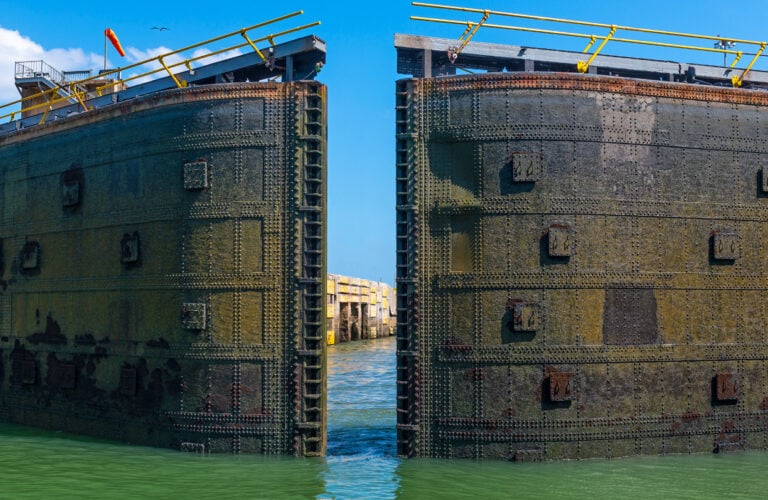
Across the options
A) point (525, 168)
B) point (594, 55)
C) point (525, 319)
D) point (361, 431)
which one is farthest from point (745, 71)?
point (361, 431)

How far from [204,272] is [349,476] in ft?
18.2

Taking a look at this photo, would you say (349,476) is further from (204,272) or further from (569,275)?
(569,275)

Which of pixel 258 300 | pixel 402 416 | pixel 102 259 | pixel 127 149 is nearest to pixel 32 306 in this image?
pixel 102 259

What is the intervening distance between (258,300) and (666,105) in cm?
1003

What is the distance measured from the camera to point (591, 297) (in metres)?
17.1

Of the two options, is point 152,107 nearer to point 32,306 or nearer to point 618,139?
point 32,306

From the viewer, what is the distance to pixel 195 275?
715 inches

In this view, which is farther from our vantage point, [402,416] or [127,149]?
[127,149]

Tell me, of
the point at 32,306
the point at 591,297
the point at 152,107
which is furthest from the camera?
the point at 32,306

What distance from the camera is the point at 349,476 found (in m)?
16.1

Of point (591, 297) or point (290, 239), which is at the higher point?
point (290, 239)

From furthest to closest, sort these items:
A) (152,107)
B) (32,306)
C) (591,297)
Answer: (32,306), (152,107), (591,297)

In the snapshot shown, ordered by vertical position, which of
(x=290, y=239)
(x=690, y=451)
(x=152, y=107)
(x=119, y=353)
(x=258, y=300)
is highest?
(x=152, y=107)

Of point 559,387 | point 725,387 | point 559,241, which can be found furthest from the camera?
point 725,387
